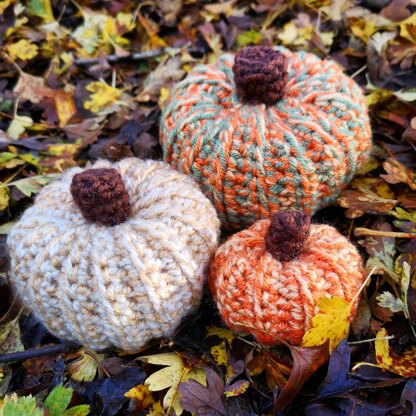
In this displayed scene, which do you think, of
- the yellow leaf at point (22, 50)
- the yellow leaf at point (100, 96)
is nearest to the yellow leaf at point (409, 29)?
the yellow leaf at point (100, 96)

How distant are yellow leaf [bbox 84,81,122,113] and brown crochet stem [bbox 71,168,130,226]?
2.93 feet

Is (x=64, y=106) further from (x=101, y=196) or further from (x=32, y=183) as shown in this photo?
(x=101, y=196)

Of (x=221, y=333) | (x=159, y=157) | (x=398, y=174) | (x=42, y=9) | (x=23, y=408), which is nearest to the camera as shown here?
(x=23, y=408)

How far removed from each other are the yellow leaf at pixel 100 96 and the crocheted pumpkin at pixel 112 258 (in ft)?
2.66

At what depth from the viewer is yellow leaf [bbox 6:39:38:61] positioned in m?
2.36

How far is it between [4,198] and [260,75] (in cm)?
105

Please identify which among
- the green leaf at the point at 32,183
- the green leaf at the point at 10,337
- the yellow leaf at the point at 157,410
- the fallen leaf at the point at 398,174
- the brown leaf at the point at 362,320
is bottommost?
the green leaf at the point at 10,337

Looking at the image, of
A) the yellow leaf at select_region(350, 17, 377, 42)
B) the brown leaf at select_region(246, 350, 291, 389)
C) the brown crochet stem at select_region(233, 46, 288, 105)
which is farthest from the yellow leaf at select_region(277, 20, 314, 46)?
the brown leaf at select_region(246, 350, 291, 389)

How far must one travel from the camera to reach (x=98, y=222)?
4.75 feet

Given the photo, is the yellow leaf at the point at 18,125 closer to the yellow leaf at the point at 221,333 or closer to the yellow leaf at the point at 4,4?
the yellow leaf at the point at 4,4

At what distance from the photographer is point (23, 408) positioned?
49.6 inches

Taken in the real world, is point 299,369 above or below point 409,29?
below

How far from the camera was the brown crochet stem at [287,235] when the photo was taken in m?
1.31

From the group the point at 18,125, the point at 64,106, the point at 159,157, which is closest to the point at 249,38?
the point at 159,157
